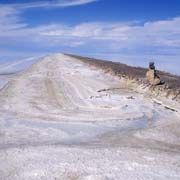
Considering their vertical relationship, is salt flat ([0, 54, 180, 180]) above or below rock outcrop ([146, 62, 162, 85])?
below

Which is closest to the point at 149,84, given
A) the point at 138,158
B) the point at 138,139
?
the point at 138,139

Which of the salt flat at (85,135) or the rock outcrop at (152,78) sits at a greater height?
the rock outcrop at (152,78)

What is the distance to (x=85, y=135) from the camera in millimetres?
11641

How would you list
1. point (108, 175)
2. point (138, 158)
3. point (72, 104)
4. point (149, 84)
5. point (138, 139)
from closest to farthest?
point (108, 175)
point (138, 158)
point (138, 139)
point (72, 104)
point (149, 84)

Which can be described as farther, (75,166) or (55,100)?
(55,100)

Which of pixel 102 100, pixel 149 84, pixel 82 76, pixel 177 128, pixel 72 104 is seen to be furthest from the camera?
pixel 82 76

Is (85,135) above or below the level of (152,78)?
below

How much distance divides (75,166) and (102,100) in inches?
350

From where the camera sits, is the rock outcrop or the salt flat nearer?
the salt flat

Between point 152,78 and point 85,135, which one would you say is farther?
point 152,78

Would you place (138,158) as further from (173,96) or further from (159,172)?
(173,96)

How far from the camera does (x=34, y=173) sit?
27.2 ft

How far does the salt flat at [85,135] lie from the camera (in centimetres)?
851

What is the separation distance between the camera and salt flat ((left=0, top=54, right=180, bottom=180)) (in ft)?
27.9
